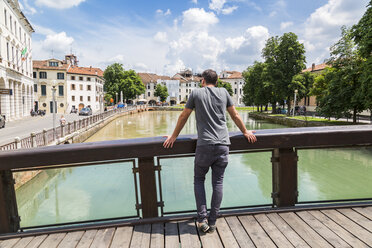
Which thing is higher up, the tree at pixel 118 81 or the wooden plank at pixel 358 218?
the tree at pixel 118 81

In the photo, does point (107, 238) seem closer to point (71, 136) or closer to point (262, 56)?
point (71, 136)

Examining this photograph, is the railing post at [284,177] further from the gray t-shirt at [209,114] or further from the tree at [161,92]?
the tree at [161,92]

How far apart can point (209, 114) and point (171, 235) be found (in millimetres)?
1246

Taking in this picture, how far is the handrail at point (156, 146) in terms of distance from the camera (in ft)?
8.53

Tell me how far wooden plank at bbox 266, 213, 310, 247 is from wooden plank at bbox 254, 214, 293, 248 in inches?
1.6

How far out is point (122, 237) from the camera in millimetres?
2543

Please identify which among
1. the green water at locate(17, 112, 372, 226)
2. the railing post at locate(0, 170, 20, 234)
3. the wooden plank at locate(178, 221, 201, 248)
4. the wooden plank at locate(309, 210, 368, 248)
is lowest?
the green water at locate(17, 112, 372, 226)

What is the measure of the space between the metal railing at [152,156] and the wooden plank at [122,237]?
24 cm

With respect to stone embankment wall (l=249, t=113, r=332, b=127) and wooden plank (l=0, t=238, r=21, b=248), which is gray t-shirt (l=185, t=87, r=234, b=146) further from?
stone embankment wall (l=249, t=113, r=332, b=127)

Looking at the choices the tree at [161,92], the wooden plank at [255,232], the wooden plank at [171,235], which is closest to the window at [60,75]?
the tree at [161,92]

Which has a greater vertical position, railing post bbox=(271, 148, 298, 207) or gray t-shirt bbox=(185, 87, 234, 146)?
gray t-shirt bbox=(185, 87, 234, 146)

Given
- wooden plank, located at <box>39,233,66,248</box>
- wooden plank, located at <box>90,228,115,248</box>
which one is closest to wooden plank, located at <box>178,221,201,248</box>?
wooden plank, located at <box>90,228,115,248</box>

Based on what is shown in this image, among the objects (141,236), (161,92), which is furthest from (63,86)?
(141,236)

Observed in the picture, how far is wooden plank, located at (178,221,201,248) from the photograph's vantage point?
238 cm
